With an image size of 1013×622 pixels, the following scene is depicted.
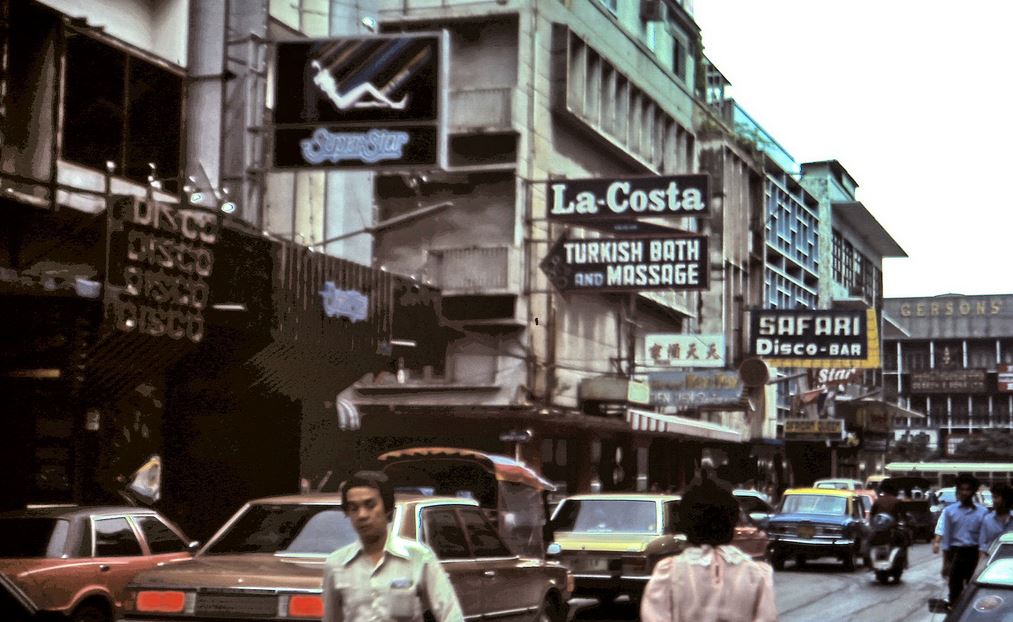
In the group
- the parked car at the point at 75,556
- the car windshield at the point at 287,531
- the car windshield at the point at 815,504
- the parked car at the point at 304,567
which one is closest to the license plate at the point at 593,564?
the parked car at the point at 304,567

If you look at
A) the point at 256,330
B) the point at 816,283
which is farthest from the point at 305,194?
the point at 816,283

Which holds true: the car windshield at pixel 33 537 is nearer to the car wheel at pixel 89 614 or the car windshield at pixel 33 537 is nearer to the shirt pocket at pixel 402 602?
the car wheel at pixel 89 614

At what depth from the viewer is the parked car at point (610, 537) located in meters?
17.9

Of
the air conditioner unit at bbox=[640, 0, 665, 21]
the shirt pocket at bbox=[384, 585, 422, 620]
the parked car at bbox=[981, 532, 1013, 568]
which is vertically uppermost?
the air conditioner unit at bbox=[640, 0, 665, 21]

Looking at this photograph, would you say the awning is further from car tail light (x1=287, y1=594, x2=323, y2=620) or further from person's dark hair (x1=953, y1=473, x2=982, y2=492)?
car tail light (x1=287, y1=594, x2=323, y2=620)

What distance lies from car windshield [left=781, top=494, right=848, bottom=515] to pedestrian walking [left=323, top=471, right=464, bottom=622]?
26.3 meters

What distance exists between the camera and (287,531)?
1065 cm

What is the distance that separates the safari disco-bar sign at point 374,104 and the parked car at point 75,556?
22.0ft

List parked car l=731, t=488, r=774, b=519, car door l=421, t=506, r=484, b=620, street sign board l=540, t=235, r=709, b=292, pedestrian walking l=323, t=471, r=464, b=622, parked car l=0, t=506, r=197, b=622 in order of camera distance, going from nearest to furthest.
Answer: pedestrian walking l=323, t=471, r=464, b=622 → car door l=421, t=506, r=484, b=620 → parked car l=0, t=506, r=197, b=622 → parked car l=731, t=488, r=774, b=519 → street sign board l=540, t=235, r=709, b=292

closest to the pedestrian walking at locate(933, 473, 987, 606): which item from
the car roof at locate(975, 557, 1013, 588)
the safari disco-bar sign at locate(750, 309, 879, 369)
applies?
the car roof at locate(975, 557, 1013, 588)

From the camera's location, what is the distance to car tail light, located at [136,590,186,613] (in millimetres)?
9555

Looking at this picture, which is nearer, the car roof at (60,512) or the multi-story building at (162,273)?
the car roof at (60,512)

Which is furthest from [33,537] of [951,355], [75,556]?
[951,355]

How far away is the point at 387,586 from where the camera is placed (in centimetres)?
571
